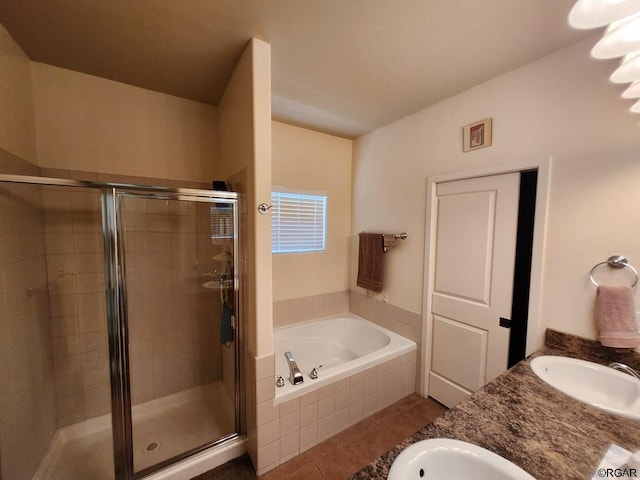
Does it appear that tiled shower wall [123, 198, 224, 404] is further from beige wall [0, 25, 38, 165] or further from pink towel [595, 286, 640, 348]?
pink towel [595, 286, 640, 348]

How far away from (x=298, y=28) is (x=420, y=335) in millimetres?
2403

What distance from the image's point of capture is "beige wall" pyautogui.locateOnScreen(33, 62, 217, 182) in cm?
164

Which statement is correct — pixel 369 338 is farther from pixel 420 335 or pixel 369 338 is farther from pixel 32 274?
pixel 32 274

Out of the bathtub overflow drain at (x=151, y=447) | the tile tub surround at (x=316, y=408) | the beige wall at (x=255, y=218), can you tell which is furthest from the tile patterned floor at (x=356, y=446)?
the bathtub overflow drain at (x=151, y=447)

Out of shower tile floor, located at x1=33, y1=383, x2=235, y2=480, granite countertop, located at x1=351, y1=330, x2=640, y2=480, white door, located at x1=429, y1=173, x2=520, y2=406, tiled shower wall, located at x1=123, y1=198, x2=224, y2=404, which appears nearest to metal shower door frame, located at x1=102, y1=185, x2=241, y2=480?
shower tile floor, located at x1=33, y1=383, x2=235, y2=480

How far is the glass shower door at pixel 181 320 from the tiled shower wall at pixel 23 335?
18.0 inches

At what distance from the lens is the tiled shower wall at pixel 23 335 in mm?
1267

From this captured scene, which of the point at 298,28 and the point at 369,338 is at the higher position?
the point at 298,28

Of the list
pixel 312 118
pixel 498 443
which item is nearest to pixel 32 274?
pixel 312 118

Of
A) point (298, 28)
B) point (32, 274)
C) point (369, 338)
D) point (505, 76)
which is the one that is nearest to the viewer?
point (298, 28)

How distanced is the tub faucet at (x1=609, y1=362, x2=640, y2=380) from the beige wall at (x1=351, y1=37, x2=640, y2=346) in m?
0.18

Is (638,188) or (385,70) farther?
(385,70)

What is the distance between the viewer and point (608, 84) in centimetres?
125

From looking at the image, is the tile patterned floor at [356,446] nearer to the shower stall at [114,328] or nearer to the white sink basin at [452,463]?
the shower stall at [114,328]
